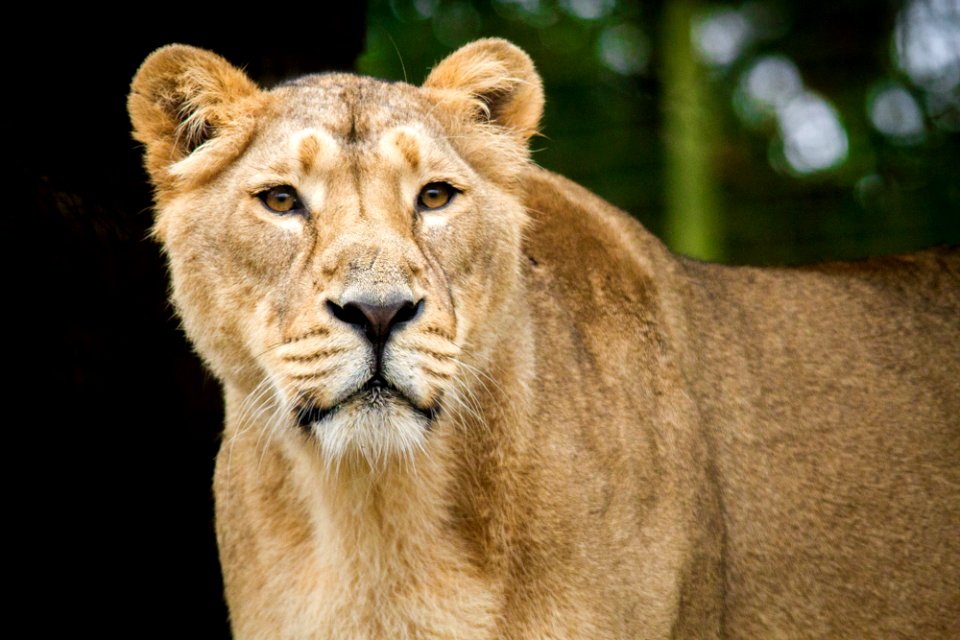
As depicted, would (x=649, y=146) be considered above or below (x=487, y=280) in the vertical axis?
below

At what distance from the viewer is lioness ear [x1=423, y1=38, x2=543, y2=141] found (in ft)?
12.1

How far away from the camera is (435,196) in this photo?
130 inches

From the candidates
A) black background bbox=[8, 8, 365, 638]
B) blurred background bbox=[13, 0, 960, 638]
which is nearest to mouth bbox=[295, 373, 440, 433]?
blurred background bbox=[13, 0, 960, 638]

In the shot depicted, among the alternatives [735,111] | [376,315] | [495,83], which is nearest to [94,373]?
[495,83]

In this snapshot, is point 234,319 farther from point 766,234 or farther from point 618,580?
point 766,234

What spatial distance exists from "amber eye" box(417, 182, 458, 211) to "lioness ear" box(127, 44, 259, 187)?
0.53 m

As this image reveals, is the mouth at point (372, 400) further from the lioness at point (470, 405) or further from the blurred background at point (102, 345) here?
the blurred background at point (102, 345)

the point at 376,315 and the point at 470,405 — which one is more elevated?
the point at 376,315

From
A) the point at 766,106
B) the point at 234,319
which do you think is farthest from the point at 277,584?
the point at 766,106

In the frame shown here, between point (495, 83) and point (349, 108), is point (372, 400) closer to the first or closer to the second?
point (349, 108)

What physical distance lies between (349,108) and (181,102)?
1.67ft

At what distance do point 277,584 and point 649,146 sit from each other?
6456 millimetres

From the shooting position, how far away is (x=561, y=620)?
10.6 ft

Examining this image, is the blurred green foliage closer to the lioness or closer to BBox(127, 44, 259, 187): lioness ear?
the lioness
